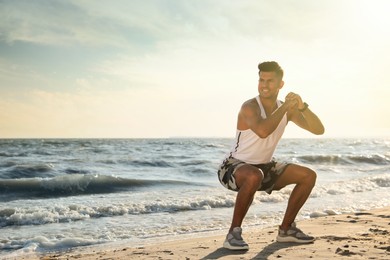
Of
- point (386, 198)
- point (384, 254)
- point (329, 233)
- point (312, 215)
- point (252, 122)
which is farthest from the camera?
point (386, 198)

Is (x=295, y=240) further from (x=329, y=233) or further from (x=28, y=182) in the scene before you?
(x=28, y=182)

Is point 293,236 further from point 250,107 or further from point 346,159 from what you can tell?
point 346,159

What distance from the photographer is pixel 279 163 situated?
5.28 meters

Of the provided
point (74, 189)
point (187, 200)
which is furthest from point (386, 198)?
point (74, 189)

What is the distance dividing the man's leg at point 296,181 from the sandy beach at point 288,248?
14.4 inches

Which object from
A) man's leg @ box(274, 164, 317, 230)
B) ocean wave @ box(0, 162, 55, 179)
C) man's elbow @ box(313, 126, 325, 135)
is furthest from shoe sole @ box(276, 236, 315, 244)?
ocean wave @ box(0, 162, 55, 179)

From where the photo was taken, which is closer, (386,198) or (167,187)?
(386,198)

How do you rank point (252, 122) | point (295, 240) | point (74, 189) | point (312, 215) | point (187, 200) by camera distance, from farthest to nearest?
point (74, 189) → point (187, 200) → point (312, 215) → point (295, 240) → point (252, 122)

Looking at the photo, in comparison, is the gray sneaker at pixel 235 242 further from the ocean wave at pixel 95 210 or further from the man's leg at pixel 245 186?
the ocean wave at pixel 95 210

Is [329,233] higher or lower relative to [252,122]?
lower

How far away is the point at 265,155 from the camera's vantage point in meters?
5.07

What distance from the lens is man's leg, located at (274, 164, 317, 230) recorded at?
16.9 feet

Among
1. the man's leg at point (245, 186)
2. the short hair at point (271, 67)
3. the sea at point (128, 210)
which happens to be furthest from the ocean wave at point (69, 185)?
the short hair at point (271, 67)

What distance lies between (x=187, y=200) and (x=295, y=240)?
5756mm
